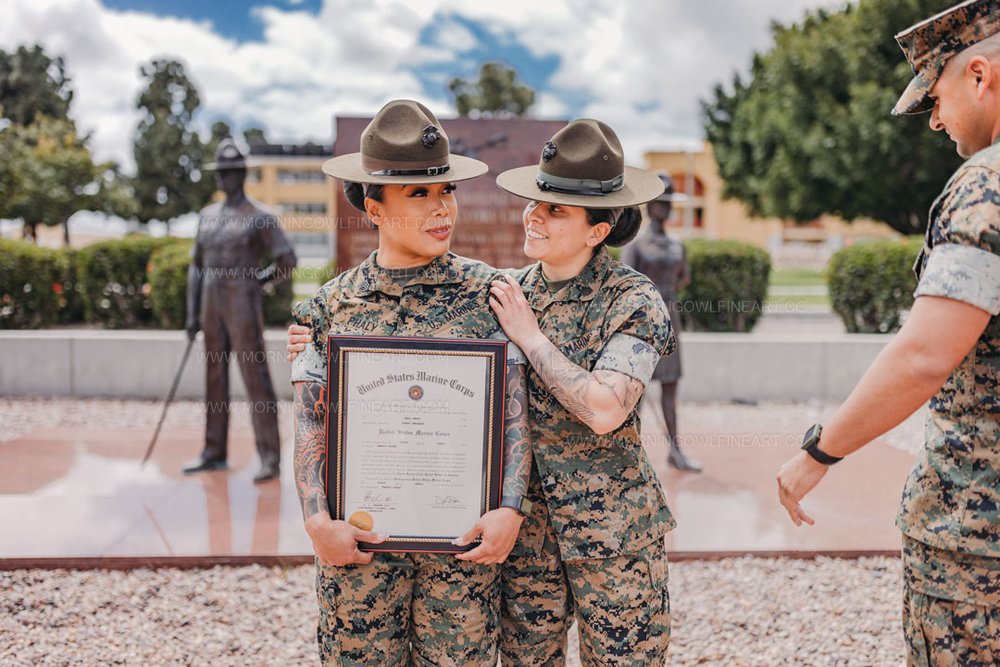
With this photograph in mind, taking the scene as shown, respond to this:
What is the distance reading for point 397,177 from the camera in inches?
83.6

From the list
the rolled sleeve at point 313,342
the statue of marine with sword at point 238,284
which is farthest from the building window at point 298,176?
the rolled sleeve at point 313,342

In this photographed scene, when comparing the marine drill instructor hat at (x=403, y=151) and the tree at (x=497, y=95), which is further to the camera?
the tree at (x=497, y=95)

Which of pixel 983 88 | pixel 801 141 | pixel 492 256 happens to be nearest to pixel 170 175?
pixel 801 141

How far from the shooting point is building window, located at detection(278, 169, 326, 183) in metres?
43.8

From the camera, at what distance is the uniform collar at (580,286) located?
223cm

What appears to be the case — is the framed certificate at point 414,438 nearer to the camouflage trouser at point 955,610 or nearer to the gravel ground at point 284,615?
the camouflage trouser at point 955,610

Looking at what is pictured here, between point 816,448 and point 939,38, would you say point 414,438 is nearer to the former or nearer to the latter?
point 816,448

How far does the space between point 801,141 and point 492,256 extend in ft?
59.1

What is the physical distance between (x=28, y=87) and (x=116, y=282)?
2741 cm

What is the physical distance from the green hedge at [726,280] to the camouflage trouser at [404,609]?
8641 millimetres

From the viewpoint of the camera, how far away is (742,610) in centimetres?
381

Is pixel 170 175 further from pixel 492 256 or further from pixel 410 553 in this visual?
pixel 410 553

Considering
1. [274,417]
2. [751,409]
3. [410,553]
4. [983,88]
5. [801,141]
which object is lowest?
[751,409]

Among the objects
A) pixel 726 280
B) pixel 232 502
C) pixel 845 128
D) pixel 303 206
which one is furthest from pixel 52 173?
pixel 303 206
